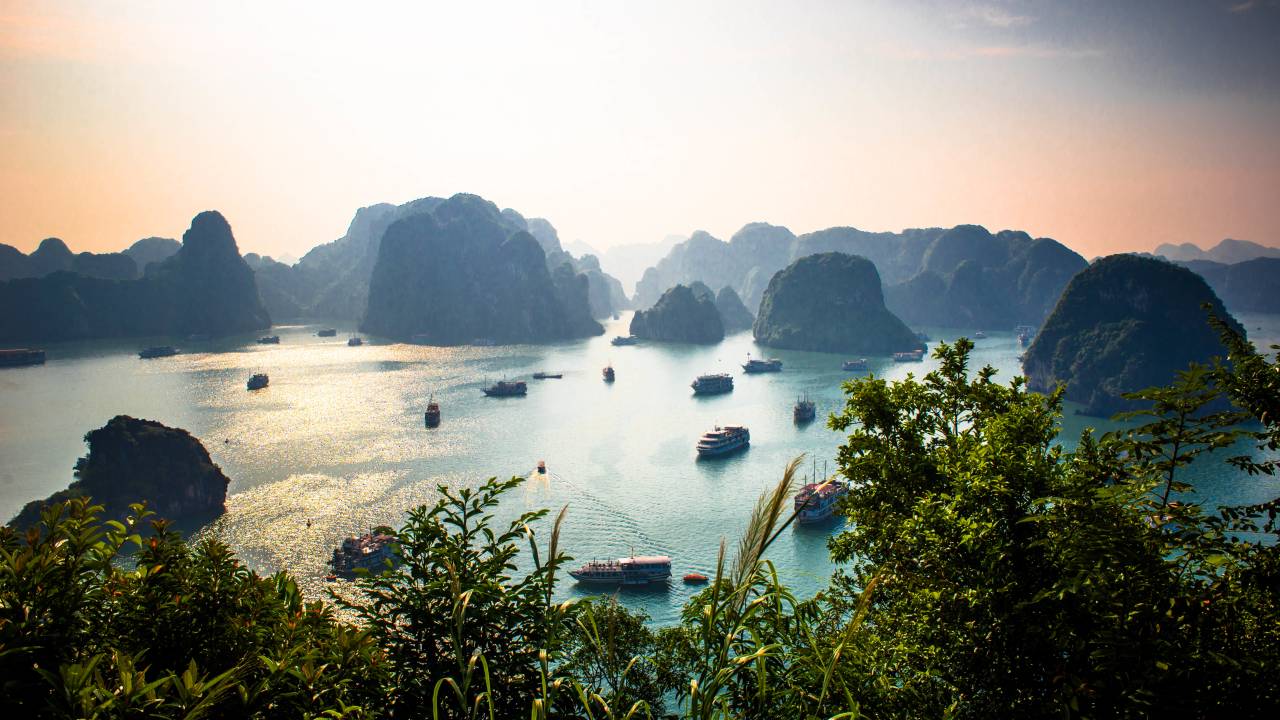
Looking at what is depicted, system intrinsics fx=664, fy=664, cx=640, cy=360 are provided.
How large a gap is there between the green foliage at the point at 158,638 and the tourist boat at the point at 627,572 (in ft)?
119

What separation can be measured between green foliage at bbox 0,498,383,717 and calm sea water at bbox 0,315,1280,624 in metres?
19.8

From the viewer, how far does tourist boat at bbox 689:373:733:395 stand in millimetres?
113750

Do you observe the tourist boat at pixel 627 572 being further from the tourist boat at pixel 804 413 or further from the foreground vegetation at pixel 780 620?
the tourist boat at pixel 804 413

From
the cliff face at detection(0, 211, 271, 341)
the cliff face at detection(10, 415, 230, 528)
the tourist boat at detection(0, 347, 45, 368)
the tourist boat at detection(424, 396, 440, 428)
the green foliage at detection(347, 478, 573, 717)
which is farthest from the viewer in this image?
the cliff face at detection(0, 211, 271, 341)

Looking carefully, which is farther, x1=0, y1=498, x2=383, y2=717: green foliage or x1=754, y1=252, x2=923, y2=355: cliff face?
x1=754, y1=252, x2=923, y2=355: cliff face

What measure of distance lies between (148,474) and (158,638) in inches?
2351

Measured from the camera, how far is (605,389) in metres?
117

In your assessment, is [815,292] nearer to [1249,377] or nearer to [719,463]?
[719,463]

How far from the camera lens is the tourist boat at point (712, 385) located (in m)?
114

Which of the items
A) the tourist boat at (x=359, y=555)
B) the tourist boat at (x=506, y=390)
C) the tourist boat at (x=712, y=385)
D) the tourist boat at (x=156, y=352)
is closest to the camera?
the tourist boat at (x=359, y=555)

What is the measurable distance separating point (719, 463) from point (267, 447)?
2001 inches

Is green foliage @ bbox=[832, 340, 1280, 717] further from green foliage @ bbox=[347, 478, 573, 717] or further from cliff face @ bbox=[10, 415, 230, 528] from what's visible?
cliff face @ bbox=[10, 415, 230, 528]

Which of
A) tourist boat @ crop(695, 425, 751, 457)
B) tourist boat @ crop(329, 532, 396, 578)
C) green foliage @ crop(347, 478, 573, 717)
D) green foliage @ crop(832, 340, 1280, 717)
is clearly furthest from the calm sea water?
green foliage @ crop(347, 478, 573, 717)

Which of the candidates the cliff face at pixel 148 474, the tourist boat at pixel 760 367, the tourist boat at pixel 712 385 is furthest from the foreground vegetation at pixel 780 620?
the tourist boat at pixel 760 367
